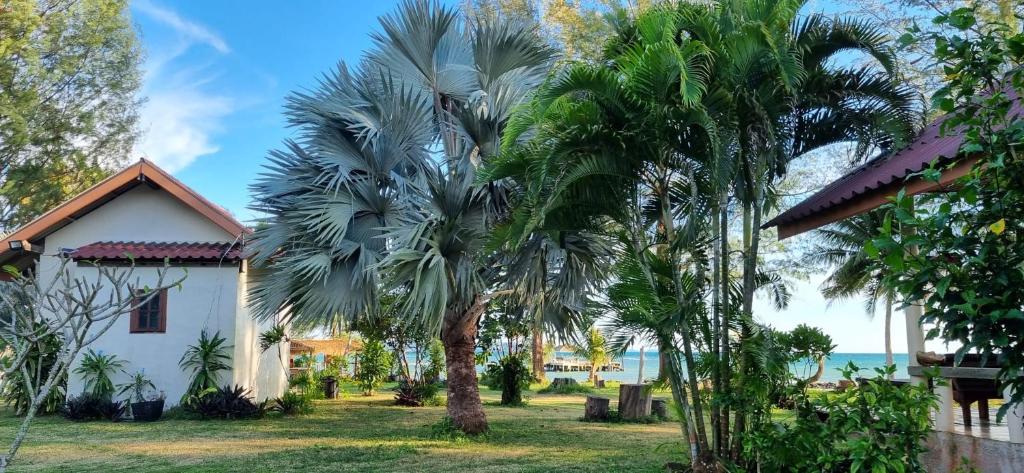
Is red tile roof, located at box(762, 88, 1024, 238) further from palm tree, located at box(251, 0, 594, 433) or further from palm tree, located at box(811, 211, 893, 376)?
palm tree, located at box(811, 211, 893, 376)

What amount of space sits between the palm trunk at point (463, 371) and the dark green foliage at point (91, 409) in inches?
282

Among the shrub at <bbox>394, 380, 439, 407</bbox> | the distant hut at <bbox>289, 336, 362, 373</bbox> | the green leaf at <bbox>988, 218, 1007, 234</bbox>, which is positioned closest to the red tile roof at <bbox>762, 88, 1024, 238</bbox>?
the green leaf at <bbox>988, 218, 1007, 234</bbox>

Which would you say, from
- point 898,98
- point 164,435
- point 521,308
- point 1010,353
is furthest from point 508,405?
point 1010,353

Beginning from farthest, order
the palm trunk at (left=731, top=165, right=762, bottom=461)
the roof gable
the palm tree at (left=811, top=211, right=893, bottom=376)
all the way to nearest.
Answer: the palm tree at (left=811, top=211, right=893, bottom=376) < the roof gable < the palm trunk at (left=731, top=165, right=762, bottom=461)

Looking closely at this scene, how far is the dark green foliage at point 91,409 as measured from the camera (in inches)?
515

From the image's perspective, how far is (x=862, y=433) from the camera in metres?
5.02

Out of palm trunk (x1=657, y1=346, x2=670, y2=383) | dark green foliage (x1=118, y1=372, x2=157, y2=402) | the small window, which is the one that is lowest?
dark green foliage (x1=118, y1=372, x2=157, y2=402)

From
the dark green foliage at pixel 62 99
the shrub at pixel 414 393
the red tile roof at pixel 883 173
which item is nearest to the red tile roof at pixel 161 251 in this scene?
the shrub at pixel 414 393

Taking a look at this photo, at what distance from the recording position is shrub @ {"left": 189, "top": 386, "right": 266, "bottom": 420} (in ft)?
43.5

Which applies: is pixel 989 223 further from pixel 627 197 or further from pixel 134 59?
pixel 134 59

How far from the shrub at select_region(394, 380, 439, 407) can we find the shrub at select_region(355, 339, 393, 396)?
2.30 metres

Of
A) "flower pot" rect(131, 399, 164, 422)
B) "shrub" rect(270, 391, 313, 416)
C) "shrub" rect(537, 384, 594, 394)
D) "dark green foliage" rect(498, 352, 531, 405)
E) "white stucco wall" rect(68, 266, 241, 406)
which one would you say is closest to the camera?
"flower pot" rect(131, 399, 164, 422)

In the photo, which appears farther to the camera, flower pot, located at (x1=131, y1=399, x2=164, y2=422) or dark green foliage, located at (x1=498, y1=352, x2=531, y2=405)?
dark green foliage, located at (x1=498, y1=352, x2=531, y2=405)

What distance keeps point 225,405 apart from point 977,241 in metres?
13.1
